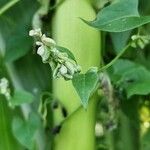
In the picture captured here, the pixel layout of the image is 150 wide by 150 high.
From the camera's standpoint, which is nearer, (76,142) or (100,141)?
(76,142)

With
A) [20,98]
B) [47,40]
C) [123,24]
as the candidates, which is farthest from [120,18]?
[20,98]

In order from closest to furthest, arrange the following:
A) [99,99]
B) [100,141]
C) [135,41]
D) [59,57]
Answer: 1. [59,57]
2. [135,41]
3. [99,99]
4. [100,141]

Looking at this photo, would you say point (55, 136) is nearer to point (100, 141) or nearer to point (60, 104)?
point (60, 104)

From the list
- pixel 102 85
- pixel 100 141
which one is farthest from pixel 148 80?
pixel 100 141

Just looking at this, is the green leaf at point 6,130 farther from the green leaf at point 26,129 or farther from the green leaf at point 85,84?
the green leaf at point 85,84

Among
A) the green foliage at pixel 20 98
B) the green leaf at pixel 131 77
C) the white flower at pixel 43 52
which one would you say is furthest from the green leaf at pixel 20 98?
the white flower at pixel 43 52

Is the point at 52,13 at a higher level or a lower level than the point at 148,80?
higher

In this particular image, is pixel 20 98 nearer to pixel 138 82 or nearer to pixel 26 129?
pixel 26 129

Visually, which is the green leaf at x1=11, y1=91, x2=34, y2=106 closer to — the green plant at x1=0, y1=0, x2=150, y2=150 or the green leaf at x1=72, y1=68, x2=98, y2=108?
the green plant at x1=0, y1=0, x2=150, y2=150
